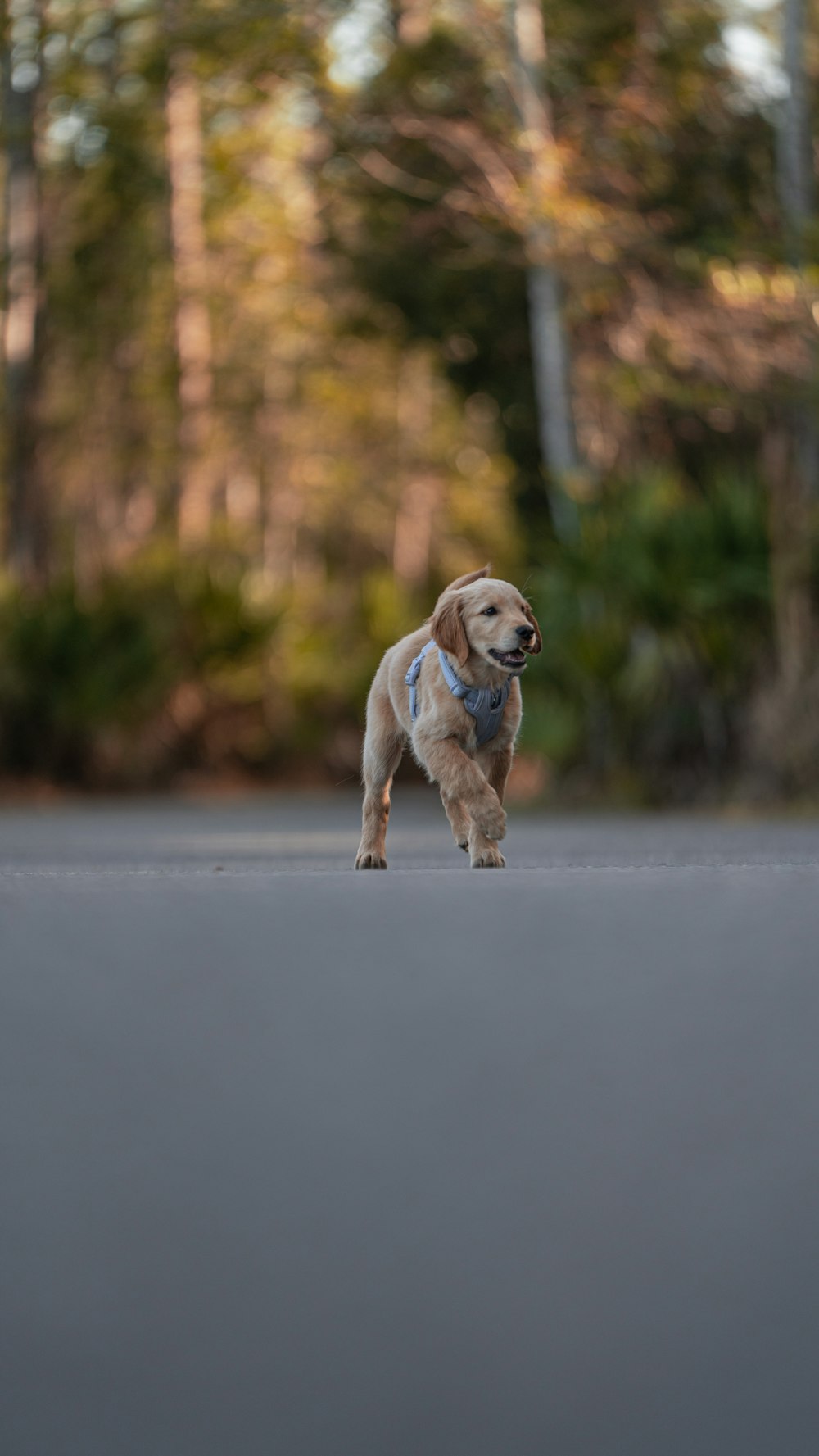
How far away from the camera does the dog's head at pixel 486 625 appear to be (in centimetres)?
364

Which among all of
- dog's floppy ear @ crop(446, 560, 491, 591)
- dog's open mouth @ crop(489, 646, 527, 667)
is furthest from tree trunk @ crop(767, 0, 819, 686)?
dog's open mouth @ crop(489, 646, 527, 667)

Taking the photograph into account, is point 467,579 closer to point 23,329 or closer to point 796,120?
point 796,120

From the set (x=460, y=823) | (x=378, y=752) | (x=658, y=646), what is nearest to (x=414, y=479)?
(x=658, y=646)

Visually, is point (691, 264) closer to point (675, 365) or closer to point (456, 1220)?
point (675, 365)

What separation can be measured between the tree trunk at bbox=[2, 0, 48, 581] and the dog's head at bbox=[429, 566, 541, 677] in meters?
18.3

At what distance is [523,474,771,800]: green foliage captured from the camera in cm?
1291

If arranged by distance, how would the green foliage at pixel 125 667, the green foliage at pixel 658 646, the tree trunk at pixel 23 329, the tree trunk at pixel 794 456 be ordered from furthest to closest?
the tree trunk at pixel 23 329 < the green foliage at pixel 125 667 < the green foliage at pixel 658 646 < the tree trunk at pixel 794 456

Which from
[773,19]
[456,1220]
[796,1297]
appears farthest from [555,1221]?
[773,19]

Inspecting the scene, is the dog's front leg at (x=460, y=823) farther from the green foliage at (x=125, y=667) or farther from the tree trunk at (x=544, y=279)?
the tree trunk at (x=544, y=279)

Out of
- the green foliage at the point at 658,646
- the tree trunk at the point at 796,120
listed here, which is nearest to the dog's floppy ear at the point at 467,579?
the green foliage at the point at 658,646

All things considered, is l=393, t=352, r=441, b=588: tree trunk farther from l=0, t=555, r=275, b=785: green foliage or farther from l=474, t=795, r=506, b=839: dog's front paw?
l=474, t=795, r=506, b=839: dog's front paw

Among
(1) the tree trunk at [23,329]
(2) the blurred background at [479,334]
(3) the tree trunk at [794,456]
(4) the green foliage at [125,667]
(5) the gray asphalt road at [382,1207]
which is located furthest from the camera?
(1) the tree trunk at [23,329]

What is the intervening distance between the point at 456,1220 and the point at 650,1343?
16.6 inches

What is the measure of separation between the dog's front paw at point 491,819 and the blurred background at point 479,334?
26.9 ft
